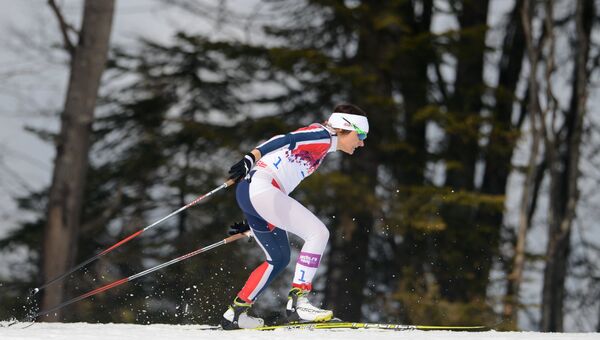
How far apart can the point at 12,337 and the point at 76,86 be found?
23.5 feet

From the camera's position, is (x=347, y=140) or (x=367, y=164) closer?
(x=347, y=140)

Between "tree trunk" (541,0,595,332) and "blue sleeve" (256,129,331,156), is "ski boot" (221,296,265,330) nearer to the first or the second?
"blue sleeve" (256,129,331,156)

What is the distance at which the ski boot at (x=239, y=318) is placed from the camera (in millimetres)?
6531

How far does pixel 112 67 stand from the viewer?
666 inches

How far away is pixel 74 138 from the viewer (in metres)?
11.9

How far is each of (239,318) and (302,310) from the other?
1.64 ft

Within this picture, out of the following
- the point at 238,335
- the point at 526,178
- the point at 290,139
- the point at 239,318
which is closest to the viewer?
the point at 238,335

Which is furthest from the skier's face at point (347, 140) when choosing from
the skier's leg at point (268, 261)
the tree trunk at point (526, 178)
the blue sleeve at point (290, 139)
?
the tree trunk at point (526, 178)

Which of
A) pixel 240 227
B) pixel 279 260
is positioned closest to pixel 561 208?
pixel 240 227

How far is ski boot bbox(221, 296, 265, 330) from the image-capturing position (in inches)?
257

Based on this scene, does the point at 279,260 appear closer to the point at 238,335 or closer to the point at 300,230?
the point at 300,230

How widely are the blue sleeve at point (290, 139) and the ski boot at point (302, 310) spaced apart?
1.00 meters

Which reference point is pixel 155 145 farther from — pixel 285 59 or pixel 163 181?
pixel 285 59

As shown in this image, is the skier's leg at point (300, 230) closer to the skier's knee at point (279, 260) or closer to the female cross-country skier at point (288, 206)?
the female cross-country skier at point (288, 206)
